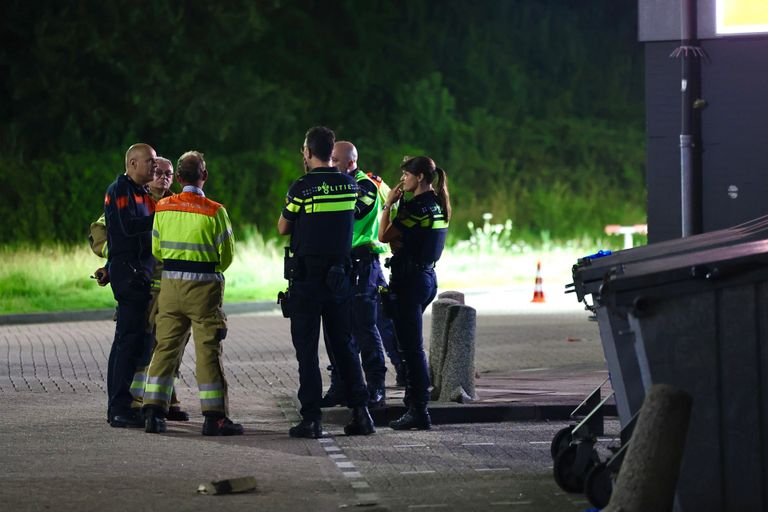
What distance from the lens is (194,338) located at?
1156 centimetres

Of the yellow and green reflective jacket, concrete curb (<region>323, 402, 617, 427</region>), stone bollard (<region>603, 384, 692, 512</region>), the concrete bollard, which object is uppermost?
the yellow and green reflective jacket

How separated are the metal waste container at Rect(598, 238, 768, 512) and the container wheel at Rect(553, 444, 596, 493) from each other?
118 centimetres

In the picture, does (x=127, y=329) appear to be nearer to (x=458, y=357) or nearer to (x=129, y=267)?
(x=129, y=267)

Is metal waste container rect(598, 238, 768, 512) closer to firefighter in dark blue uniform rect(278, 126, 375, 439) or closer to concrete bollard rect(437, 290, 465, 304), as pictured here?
firefighter in dark blue uniform rect(278, 126, 375, 439)

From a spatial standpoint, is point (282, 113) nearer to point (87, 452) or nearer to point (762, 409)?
point (87, 452)

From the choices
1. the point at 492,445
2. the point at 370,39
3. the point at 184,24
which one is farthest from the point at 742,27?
the point at 370,39

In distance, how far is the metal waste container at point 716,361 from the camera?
785 centimetres

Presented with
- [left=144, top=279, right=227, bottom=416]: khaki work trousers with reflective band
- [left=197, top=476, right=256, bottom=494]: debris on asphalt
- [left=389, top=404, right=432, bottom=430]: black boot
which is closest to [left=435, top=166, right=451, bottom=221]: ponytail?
[left=389, top=404, right=432, bottom=430]: black boot

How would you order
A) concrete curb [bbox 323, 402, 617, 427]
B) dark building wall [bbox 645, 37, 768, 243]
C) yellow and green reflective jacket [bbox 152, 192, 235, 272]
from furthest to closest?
dark building wall [bbox 645, 37, 768, 243] → concrete curb [bbox 323, 402, 617, 427] → yellow and green reflective jacket [bbox 152, 192, 235, 272]

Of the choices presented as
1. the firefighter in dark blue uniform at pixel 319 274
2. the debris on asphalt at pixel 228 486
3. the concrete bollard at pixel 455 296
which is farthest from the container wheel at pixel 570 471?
the concrete bollard at pixel 455 296

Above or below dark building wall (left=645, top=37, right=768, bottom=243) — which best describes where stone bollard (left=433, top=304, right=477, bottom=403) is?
below

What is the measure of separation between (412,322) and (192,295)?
1.46m

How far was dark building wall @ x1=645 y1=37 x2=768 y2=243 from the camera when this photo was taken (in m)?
13.5

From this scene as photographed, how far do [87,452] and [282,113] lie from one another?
35.8 meters
